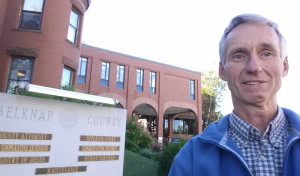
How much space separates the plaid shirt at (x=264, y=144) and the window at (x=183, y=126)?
3449 centimetres

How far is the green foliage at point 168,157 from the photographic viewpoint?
8.16m

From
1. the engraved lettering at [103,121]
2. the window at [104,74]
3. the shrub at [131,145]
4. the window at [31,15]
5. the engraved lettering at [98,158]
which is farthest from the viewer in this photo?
the window at [104,74]

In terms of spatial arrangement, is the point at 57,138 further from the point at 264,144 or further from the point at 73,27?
the point at 73,27

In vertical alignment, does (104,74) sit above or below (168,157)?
above

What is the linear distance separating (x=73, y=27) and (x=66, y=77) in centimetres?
278

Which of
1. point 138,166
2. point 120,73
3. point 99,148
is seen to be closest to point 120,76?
point 120,73

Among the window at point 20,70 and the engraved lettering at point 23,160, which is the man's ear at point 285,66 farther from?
the window at point 20,70

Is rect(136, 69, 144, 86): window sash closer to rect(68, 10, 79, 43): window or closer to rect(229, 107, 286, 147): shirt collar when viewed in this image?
rect(68, 10, 79, 43): window

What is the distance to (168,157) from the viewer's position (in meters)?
8.23

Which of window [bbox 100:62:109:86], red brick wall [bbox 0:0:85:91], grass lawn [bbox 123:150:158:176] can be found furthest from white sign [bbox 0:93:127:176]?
window [bbox 100:62:109:86]

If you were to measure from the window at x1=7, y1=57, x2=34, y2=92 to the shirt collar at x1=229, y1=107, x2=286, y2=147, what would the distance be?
11009 millimetres

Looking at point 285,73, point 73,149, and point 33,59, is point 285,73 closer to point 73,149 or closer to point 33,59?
point 73,149

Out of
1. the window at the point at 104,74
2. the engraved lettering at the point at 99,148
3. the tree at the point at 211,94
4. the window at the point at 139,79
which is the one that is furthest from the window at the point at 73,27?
the tree at the point at 211,94

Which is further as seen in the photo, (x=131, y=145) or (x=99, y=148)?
(x=131, y=145)
